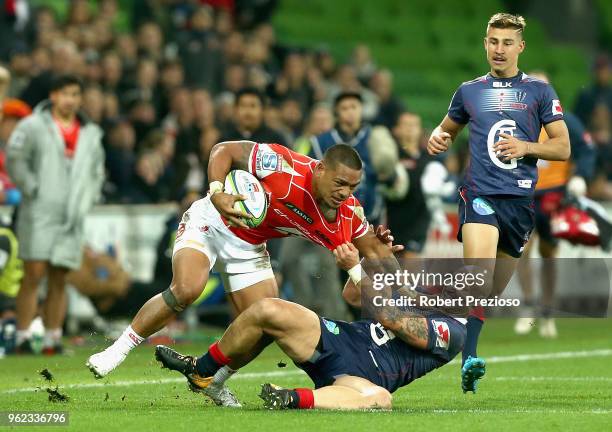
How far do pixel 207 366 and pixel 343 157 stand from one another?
1.54 meters

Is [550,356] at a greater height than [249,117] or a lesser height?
lesser

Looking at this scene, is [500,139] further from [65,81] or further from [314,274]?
[314,274]

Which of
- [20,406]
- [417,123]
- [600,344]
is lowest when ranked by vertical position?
[600,344]

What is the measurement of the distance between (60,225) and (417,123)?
13.4 feet

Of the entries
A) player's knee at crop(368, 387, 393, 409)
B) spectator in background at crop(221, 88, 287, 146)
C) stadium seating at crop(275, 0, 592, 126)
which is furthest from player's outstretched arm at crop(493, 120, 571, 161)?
stadium seating at crop(275, 0, 592, 126)

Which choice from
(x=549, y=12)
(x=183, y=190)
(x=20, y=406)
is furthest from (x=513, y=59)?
(x=549, y=12)

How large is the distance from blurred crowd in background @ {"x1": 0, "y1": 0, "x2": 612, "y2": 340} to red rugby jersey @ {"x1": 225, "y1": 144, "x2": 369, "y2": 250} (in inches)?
174

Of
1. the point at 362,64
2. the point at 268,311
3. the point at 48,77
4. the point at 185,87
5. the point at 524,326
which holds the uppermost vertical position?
the point at 48,77

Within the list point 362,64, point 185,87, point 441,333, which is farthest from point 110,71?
point 441,333

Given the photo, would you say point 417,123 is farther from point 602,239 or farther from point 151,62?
point 151,62

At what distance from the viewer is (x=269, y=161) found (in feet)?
31.1

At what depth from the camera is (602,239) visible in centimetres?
Result: 1450

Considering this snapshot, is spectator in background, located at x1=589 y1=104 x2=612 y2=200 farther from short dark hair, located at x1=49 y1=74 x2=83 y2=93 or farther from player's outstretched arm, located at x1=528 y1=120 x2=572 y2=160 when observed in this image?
player's outstretched arm, located at x1=528 y1=120 x2=572 y2=160

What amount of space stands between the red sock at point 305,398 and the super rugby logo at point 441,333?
3.00 feet
